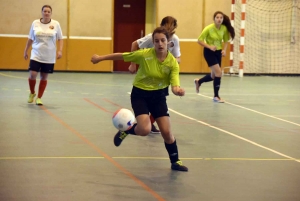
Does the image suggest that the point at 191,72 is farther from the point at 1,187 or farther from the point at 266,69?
the point at 1,187

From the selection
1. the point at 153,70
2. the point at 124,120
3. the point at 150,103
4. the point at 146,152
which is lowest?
the point at 146,152

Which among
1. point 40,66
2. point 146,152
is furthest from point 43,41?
point 146,152

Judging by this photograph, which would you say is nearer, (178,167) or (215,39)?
(178,167)

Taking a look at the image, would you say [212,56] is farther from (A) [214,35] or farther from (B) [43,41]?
(B) [43,41]

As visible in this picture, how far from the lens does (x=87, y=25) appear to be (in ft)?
64.8

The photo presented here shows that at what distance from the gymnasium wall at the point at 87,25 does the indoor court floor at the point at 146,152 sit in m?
7.21

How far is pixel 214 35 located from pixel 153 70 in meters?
6.23

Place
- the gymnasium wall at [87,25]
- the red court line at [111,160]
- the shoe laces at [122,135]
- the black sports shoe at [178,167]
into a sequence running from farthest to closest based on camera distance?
the gymnasium wall at [87,25] → the shoe laces at [122,135] → the black sports shoe at [178,167] → the red court line at [111,160]

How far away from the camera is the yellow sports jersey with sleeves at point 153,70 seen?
592 centimetres

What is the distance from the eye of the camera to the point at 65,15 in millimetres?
19578

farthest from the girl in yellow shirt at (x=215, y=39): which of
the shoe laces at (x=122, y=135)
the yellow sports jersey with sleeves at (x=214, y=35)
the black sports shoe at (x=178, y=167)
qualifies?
the black sports shoe at (x=178, y=167)

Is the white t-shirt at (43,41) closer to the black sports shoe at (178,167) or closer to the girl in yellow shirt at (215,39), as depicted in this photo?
the girl in yellow shirt at (215,39)

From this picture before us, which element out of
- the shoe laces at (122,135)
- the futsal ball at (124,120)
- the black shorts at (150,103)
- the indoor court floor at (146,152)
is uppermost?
the black shorts at (150,103)

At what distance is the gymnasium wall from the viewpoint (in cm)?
1938
